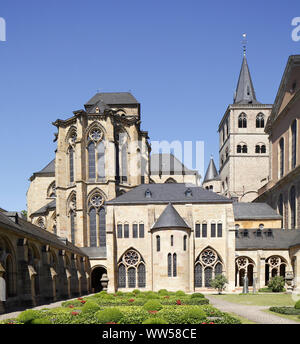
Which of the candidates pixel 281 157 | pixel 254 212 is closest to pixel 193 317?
pixel 254 212

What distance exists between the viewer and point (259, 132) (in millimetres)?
72625

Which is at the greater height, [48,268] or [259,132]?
[259,132]

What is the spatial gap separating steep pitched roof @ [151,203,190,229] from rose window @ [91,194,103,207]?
8.98m

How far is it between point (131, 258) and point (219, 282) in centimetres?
1053

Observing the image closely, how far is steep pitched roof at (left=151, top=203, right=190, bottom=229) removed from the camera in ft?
128

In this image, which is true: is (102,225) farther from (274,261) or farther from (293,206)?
(293,206)

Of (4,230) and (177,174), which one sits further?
(177,174)

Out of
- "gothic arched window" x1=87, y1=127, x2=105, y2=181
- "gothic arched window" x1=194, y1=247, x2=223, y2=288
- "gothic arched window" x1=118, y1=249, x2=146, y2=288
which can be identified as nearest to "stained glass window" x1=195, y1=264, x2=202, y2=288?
"gothic arched window" x1=194, y1=247, x2=223, y2=288

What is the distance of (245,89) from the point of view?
249ft

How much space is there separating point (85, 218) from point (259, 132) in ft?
142

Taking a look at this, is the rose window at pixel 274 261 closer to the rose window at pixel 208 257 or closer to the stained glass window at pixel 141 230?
the rose window at pixel 208 257

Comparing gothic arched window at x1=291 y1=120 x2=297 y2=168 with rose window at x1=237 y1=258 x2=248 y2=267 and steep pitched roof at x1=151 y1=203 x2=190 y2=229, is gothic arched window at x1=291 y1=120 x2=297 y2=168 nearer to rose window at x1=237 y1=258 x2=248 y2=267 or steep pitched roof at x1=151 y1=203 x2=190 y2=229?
rose window at x1=237 y1=258 x2=248 y2=267
